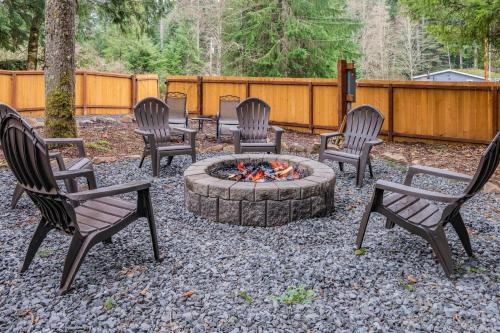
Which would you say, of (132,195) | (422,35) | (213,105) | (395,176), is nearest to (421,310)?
(132,195)

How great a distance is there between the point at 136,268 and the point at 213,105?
9028mm

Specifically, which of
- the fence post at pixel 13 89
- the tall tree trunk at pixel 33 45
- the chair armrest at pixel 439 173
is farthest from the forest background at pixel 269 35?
the chair armrest at pixel 439 173

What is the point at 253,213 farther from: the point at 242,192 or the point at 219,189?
the point at 219,189

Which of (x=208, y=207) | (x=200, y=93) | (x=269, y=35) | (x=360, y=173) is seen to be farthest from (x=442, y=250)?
(x=269, y=35)

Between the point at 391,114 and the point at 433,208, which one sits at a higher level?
the point at 391,114

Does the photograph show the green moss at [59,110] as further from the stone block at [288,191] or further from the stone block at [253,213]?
the stone block at [288,191]

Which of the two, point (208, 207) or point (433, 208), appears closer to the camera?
point (433, 208)

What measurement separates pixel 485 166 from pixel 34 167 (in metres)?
2.60

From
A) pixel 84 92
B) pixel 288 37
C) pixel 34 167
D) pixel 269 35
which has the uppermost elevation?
pixel 269 35

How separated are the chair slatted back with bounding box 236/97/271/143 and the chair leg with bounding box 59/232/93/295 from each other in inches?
155

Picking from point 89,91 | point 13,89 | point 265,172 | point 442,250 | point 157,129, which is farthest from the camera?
point 89,91

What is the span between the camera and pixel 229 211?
3.50 meters

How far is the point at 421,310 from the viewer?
7.05 feet

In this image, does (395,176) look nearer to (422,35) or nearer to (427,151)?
(427,151)
